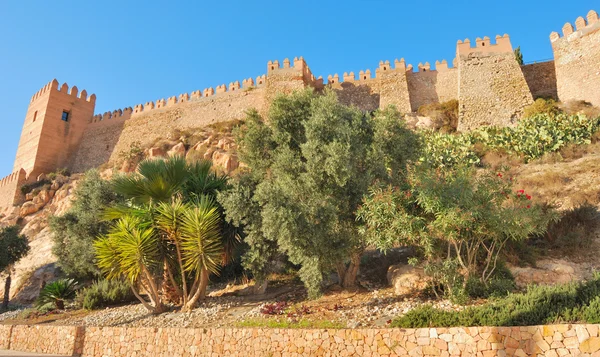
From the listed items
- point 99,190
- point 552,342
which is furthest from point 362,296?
point 99,190

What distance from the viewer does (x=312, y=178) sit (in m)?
9.92

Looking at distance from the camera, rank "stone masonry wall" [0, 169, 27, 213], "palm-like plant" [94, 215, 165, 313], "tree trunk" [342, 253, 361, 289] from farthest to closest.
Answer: "stone masonry wall" [0, 169, 27, 213] → "tree trunk" [342, 253, 361, 289] → "palm-like plant" [94, 215, 165, 313]

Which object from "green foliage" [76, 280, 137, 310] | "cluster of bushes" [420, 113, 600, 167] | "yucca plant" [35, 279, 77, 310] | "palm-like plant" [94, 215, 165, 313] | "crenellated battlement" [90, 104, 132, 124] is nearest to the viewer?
"palm-like plant" [94, 215, 165, 313]

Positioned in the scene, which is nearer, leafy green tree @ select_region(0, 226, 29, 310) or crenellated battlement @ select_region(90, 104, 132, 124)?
leafy green tree @ select_region(0, 226, 29, 310)

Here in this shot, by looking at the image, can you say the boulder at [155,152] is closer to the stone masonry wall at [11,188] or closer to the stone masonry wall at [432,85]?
the stone masonry wall at [11,188]

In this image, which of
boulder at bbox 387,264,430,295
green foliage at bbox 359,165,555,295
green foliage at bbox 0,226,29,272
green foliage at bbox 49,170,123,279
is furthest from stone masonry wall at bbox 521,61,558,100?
green foliage at bbox 0,226,29,272

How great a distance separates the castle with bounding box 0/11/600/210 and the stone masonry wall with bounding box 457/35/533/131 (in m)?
A: 0.06

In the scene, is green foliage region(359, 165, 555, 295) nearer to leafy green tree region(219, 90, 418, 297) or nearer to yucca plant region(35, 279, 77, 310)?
leafy green tree region(219, 90, 418, 297)

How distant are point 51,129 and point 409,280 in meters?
39.0

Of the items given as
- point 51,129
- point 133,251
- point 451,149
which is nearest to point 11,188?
point 51,129

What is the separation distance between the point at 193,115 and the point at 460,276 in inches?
1247

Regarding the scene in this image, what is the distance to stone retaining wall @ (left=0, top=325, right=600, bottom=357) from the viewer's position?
5.24 metres

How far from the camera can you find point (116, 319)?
1087 centimetres

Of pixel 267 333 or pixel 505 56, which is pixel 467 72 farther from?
pixel 267 333
